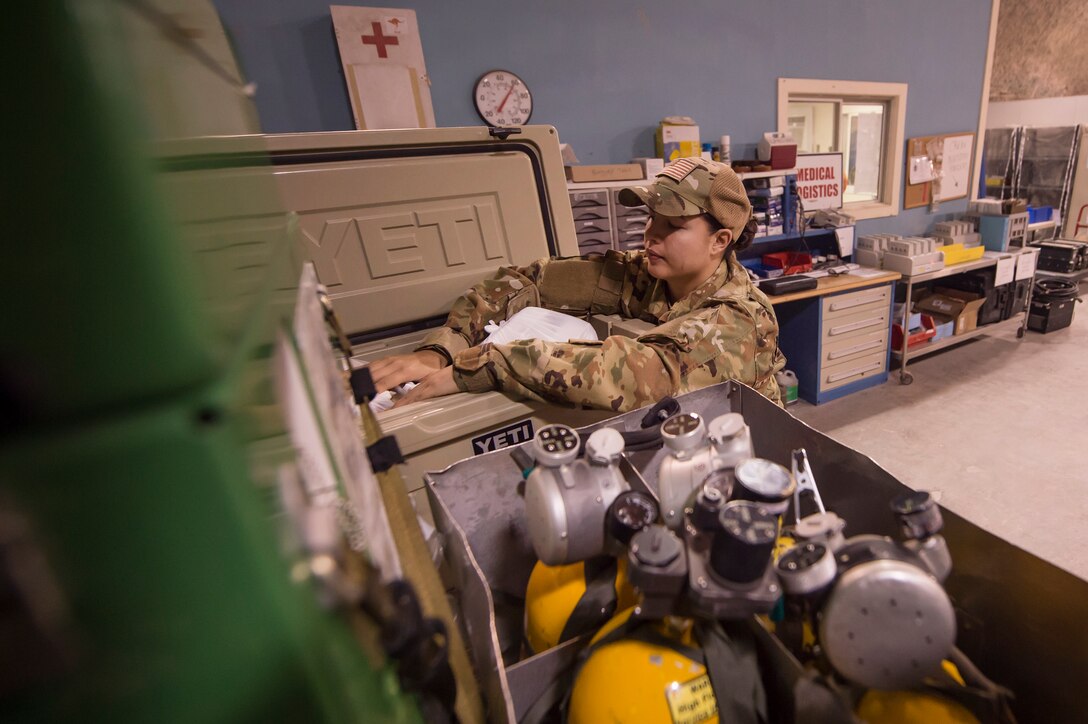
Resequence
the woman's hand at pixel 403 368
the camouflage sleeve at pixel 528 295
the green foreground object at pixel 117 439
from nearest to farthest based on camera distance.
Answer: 1. the green foreground object at pixel 117 439
2. the woman's hand at pixel 403 368
3. the camouflage sleeve at pixel 528 295

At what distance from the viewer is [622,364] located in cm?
108

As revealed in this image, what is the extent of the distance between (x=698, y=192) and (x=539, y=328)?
557 millimetres

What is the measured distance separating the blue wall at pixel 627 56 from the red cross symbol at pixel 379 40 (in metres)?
0.15

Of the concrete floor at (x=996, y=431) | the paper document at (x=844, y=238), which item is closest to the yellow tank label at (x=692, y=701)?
the concrete floor at (x=996, y=431)

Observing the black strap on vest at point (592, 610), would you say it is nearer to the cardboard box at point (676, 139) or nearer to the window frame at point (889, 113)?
the cardboard box at point (676, 139)

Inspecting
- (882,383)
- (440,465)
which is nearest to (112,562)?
(440,465)

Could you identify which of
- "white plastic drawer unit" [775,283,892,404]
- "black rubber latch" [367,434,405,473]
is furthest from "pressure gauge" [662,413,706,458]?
"white plastic drawer unit" [775,283,892,404]

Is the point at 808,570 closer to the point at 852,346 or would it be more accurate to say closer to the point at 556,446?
the point at 556,446

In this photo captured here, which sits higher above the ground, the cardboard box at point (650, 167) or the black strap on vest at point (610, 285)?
the cardboard box at point (650, 167)

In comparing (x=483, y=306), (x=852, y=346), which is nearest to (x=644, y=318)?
(x=483, y=306)

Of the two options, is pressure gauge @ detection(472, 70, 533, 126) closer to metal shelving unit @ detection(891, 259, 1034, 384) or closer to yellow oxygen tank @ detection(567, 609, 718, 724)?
metal shelving unit @ detection(891, 259, 1034, 384)

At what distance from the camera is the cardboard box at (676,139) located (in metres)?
2.94

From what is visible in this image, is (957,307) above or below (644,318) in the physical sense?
below

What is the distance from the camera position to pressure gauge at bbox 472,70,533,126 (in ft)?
8.64
